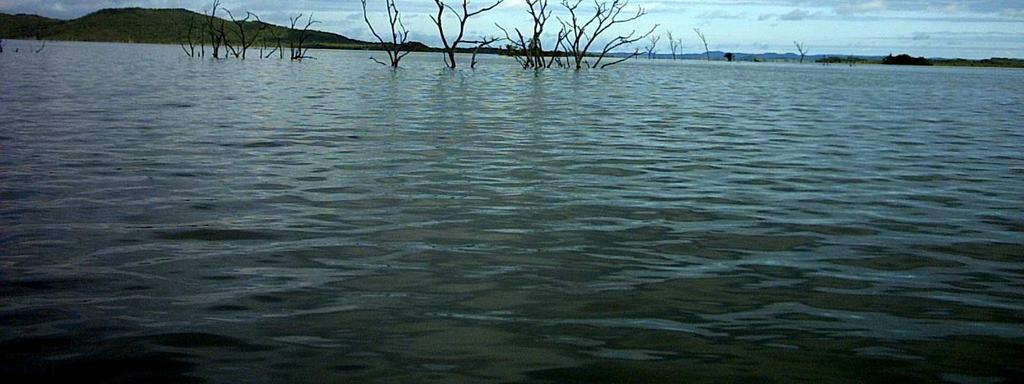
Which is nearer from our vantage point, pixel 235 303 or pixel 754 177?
pixel 235 303

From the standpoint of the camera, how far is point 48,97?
759 inches

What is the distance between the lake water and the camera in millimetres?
3824

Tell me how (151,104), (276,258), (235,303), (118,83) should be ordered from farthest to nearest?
1. (118,83)
2. (151,104)
3. (276,258)
4. (235,303)

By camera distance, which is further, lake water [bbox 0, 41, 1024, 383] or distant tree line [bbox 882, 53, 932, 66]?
distant tree line [bbox 882, 53, 932, 66]

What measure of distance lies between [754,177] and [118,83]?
72.4 feet

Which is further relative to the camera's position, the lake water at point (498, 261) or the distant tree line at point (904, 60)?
the distant tree line at point (904, 60)

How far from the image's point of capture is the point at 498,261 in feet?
18.1

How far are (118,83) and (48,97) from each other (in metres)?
6.90

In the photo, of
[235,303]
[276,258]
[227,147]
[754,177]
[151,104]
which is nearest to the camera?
[235,303]

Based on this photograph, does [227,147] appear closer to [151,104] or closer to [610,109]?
[151,104]

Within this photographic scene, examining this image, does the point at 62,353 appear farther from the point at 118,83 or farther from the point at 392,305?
the point at 118,83

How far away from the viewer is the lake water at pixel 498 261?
3.82 metres

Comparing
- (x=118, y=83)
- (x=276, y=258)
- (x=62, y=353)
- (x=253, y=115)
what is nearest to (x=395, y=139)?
(x=253, y=115)

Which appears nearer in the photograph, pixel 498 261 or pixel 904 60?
pixel 498 261
